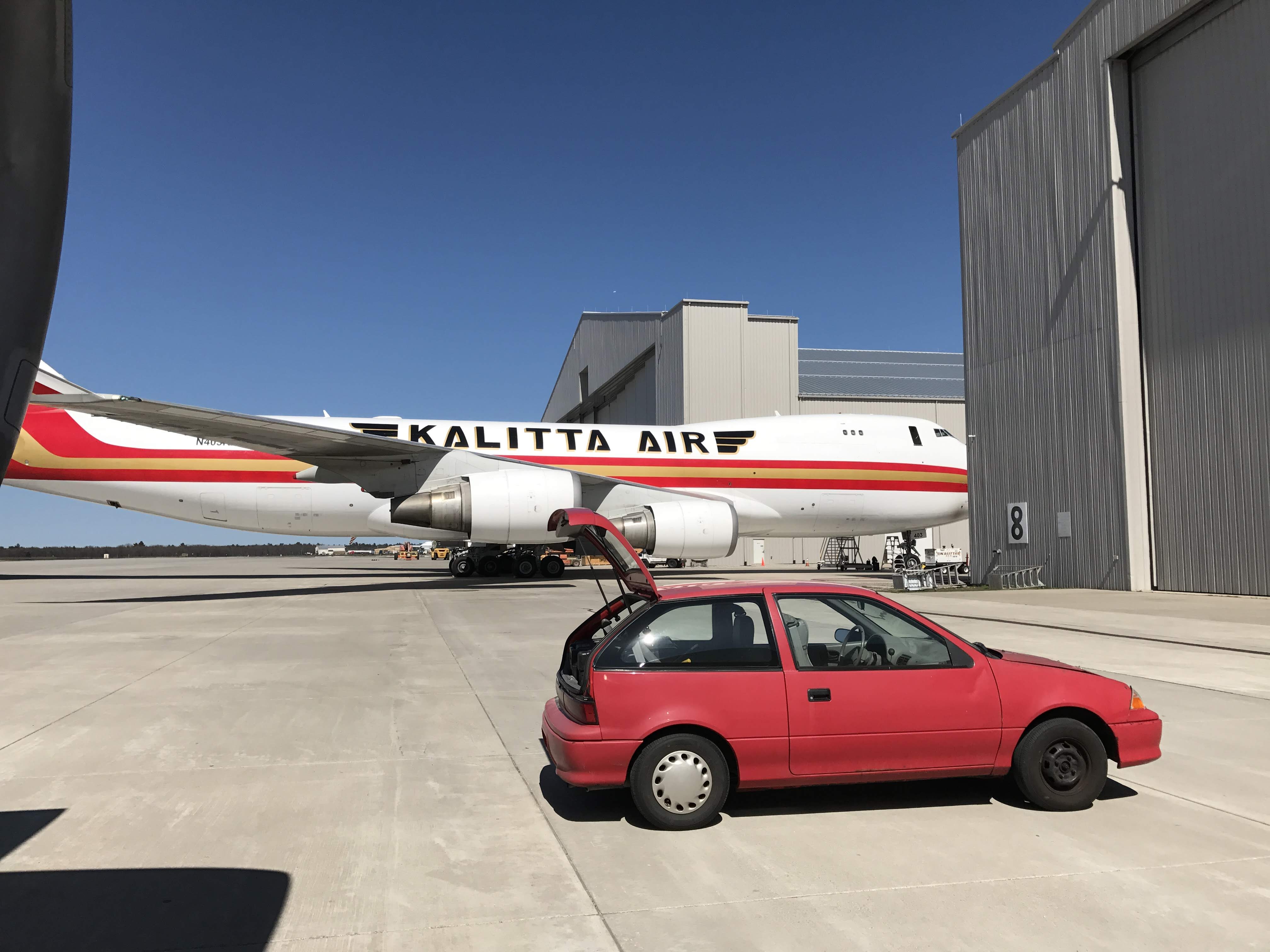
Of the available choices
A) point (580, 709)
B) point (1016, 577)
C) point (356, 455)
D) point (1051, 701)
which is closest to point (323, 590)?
point (356, 455)

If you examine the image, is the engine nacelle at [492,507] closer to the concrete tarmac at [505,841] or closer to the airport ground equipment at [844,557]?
the concrete tarmac at [505,841]

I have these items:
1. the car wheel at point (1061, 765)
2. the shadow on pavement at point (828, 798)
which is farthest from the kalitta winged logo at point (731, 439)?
the car wheel at point (1061, 765)

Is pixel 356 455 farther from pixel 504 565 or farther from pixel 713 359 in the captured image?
pixel 713 359

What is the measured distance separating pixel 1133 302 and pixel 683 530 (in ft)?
37.5

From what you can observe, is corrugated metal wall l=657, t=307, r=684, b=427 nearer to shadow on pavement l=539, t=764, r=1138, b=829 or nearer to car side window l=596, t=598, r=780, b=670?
shadow on pavement l=539, t=764, r=1138, b=829

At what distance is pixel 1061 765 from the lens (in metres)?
4.54

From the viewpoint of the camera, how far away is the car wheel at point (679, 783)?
4262 millimetres

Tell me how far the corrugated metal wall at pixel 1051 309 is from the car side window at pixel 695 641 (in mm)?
17320

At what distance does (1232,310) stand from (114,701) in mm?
20057

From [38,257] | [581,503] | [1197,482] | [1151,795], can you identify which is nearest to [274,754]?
[38,257]

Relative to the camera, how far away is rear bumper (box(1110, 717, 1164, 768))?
457cm

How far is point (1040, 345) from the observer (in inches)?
845

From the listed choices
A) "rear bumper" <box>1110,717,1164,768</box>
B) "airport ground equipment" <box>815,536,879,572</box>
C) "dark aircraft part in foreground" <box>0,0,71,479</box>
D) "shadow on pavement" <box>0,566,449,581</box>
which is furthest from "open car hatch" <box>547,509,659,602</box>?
"airport ground equipment" <box>815,536,879,572</box>

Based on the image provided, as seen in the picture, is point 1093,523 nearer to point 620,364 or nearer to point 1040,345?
point 1040,345
